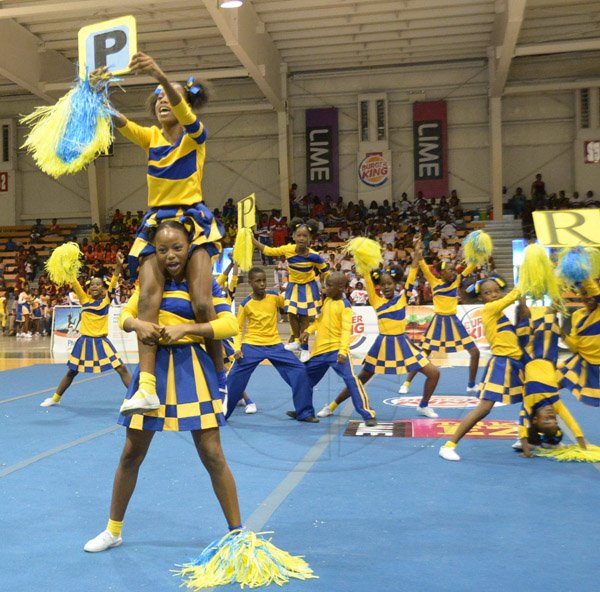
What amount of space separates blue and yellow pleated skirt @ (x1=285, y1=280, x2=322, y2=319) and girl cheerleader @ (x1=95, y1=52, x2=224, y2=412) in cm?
466

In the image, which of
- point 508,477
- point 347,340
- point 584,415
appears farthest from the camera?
point 584,415

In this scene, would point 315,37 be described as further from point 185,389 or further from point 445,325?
point 185,389

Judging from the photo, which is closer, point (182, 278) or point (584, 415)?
point (182, 278)

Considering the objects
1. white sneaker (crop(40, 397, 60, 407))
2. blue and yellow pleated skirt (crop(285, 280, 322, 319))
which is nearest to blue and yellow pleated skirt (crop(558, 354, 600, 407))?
blue and yellow pleated skirt (crop(285, 280, 322, 319))

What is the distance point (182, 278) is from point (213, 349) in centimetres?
37

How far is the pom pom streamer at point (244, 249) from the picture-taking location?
6926 millimetres

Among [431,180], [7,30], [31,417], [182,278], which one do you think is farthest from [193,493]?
[431,180]

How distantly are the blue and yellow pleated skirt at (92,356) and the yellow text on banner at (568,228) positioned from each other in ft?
15.6

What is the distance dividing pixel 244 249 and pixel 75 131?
150 inches

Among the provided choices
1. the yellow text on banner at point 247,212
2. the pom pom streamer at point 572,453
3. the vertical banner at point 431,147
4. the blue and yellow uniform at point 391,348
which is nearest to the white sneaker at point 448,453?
the pom pom streamer at point 572,453

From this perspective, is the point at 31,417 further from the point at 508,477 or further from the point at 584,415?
the point at 584,415

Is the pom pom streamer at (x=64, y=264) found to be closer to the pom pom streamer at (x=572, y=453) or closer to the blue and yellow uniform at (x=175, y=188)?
the blue and yellow uniform at (x=175, y=188)

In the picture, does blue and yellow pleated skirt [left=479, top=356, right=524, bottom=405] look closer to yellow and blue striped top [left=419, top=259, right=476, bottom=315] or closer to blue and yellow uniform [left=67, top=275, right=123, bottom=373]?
yellow and blue striped top [left=419, top=259, right=476, bottom=315]

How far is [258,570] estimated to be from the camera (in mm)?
2861
